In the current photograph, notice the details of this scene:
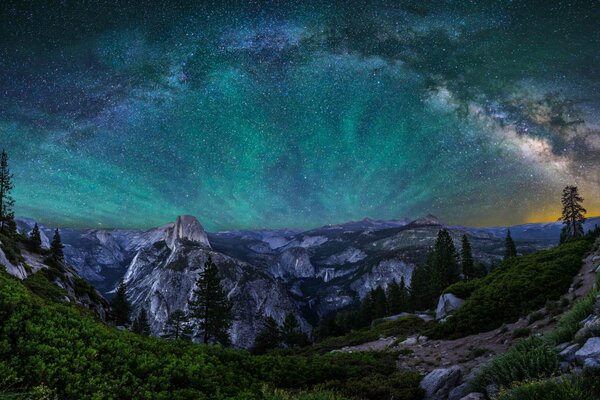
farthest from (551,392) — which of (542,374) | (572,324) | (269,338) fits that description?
(269,338)

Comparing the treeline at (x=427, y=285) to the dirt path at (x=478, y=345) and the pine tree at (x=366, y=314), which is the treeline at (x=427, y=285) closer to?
the pine tree at (x=366, y=314)

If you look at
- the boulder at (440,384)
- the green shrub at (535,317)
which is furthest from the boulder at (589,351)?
the green shrub at (535,317)

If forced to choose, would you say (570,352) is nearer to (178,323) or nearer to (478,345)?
(478,345)

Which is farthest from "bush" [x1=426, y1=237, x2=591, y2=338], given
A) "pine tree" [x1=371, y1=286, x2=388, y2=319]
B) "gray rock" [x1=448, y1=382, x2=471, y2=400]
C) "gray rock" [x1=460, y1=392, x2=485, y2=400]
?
"pine tree" [x1=371, y1=286, x2=388, y2=319]

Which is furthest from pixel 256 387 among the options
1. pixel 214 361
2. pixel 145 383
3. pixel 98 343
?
pixel 98 343

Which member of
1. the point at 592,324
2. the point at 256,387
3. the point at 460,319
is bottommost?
the point at 460,319

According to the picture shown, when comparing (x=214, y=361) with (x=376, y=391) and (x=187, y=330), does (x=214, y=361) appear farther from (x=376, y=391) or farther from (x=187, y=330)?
(x=187, y=330)

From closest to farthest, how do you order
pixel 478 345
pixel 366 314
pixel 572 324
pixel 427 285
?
pixel 572 324
pixel 478 345
pixel 427 285
pixel 366 314
